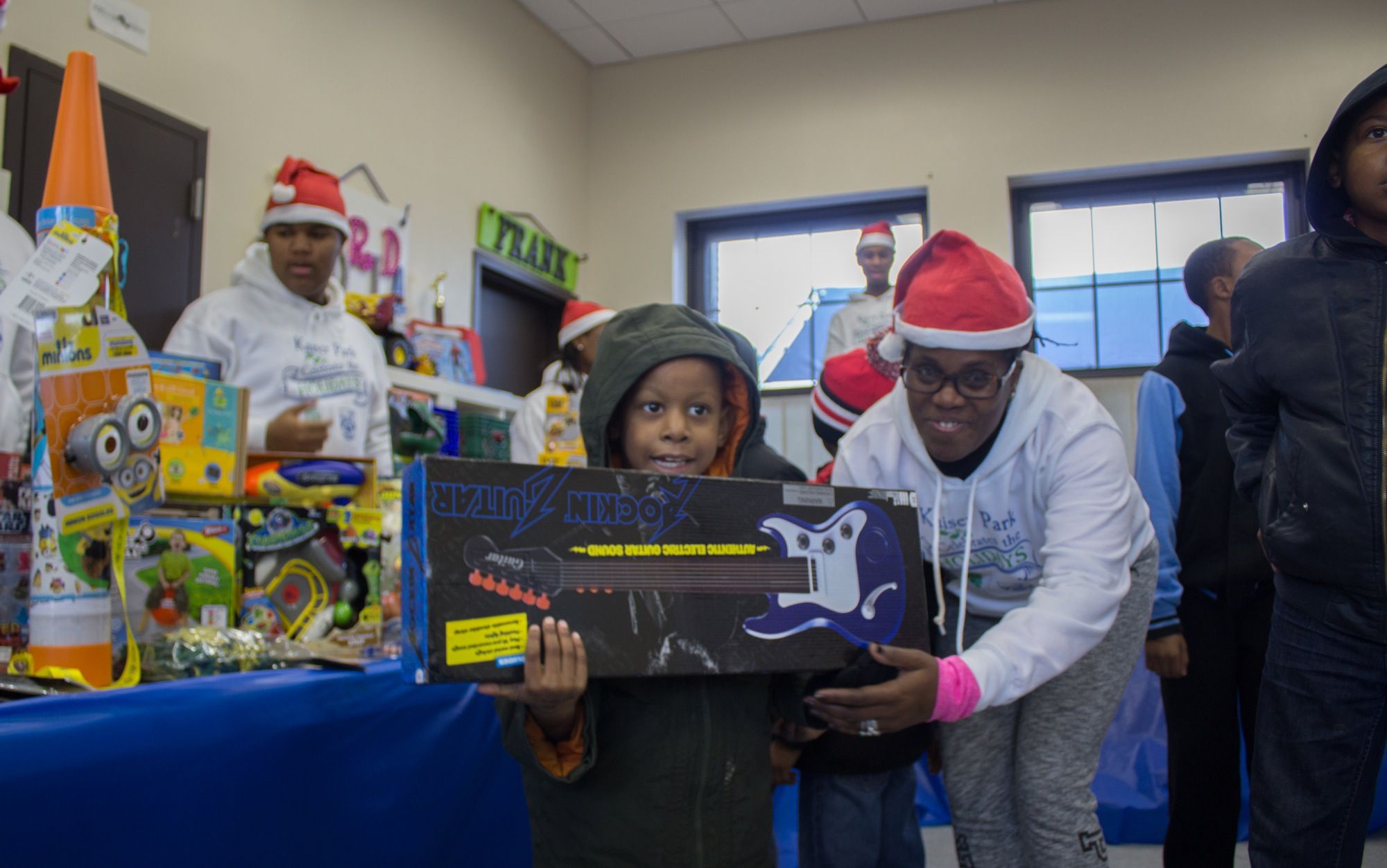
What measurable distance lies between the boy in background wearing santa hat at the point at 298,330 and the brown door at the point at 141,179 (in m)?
0.31

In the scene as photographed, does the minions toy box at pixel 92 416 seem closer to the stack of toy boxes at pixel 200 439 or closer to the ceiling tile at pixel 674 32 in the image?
the stack of toy boxes at pixel 200 439

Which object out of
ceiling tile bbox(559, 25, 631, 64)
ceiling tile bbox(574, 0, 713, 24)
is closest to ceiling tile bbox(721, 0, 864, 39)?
ceiling tile bbox(574, 0, 713, 24)

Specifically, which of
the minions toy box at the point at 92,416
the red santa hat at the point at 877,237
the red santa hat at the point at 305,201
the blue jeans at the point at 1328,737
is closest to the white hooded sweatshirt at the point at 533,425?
the red santa hat at the point at 305,201

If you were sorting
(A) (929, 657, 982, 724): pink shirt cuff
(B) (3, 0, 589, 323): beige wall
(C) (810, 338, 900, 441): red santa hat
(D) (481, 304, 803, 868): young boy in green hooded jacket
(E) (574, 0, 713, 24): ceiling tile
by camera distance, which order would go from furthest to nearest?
1. (E) (574, 0, 713, 24): ceiling tile
2. (B) (3, 0, 589, 323): beige wall
3. (C) (810, 338, 900, 441): red santa hat
4. (A) (929, 657, 982, 724): pink shirt cuff
5. (D) (481, 304, 803, 868): young boy in green hooded jacket

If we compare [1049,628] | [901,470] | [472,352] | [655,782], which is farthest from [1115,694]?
[472,352]

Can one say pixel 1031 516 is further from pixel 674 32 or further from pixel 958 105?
pixel 674 32

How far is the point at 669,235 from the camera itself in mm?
5613

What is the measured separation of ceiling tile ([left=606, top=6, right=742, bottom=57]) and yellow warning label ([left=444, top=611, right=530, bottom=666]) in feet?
15.7

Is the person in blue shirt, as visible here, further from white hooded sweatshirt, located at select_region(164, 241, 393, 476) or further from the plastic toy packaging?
white hooded sweatshirt, located at select_region(164, 241, 393, 476)

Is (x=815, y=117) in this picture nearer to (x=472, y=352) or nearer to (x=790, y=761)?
(x=472, y=352)

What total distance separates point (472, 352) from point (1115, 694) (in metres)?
3.34

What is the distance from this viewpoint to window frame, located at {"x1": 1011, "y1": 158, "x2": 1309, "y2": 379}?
4.79 metres

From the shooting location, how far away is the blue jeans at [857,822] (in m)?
1.42

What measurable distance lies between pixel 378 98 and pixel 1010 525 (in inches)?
135
